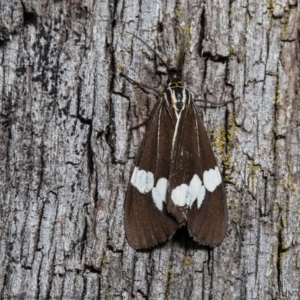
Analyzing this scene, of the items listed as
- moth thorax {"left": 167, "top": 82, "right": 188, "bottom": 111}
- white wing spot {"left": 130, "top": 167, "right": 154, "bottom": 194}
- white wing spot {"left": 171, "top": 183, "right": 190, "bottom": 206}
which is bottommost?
white wing spot {"left": 171, "top": 183, "right": 190, "bottom": 206}

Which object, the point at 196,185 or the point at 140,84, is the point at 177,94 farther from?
the point at 196,185

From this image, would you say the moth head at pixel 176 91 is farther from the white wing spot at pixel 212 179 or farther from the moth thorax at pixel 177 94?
the white wing spot at pixel 212 179

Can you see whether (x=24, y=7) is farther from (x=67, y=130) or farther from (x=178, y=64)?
(x=178, y=64)

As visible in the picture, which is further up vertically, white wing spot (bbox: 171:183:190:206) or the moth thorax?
the moth thorax

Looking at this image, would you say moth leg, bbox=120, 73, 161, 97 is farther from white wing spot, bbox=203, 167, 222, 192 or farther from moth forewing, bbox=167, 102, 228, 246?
white wing spot, bbox=203, 167, 222, 192

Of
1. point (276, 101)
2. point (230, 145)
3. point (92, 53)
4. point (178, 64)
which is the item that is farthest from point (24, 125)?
point (276, 101)

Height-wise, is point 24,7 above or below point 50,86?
above

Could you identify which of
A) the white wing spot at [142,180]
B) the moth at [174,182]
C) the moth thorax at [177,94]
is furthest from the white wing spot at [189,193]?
the moth thorax at [177,94]

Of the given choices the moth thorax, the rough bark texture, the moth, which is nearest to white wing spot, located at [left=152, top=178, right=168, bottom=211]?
the moth
